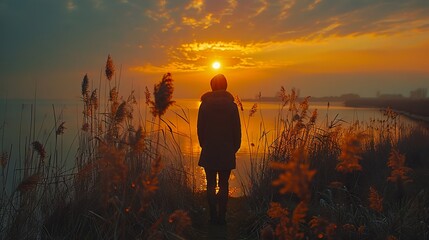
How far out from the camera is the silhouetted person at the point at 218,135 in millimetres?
5234

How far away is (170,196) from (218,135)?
1.11 m

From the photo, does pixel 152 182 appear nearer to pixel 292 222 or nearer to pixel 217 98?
pixel 292 222

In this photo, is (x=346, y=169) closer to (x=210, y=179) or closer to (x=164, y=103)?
(x=164, y=103)

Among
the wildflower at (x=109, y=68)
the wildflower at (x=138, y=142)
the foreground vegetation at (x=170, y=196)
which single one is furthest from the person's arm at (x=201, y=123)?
the wildflower at (x=138, y=142)

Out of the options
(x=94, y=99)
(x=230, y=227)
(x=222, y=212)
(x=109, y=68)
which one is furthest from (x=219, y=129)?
(x=94, y=99)

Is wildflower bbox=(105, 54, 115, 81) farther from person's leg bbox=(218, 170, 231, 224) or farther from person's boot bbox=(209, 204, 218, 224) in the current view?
person's boot bbox=(209, 204, 218, 224)

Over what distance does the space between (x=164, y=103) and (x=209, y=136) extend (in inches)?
68.9

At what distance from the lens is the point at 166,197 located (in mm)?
5414

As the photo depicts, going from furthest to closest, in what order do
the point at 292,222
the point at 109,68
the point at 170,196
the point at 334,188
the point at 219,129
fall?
the point at 109,68 → the point at 334,188 → the point at 170,196 → the point at 219,129 → the point at 292,222

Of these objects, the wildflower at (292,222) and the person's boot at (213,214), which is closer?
the wildflower at (292,222)

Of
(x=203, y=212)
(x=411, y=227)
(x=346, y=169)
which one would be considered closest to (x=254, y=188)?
(x=203, y=212)

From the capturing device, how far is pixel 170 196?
18.0 ft

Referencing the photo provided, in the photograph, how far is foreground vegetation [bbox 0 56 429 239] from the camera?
7.55ft

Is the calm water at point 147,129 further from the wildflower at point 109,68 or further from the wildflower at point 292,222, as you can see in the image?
the wildflower at point 292,222
